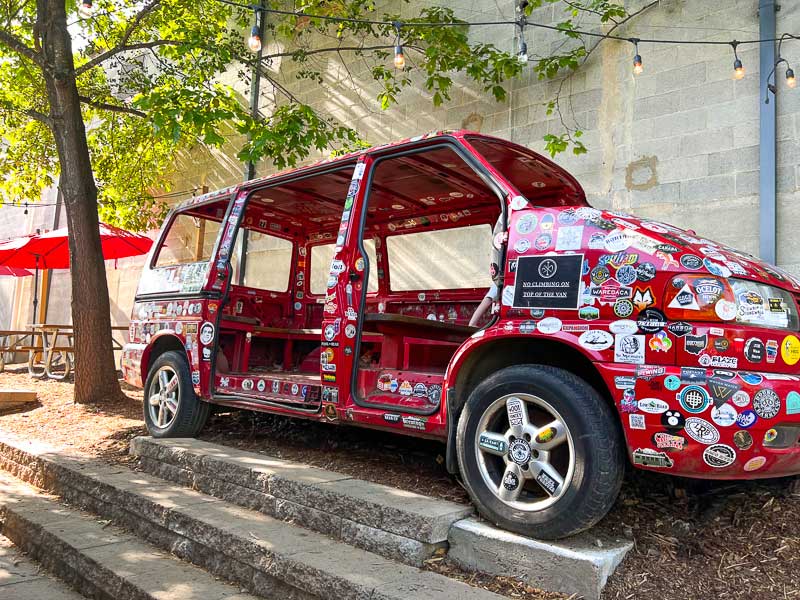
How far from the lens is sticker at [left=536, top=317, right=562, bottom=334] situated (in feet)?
10.3

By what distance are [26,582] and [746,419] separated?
420 centimetres

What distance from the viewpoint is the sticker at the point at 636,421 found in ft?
9.21

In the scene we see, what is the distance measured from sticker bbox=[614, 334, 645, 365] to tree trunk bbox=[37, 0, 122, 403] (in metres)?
6.95

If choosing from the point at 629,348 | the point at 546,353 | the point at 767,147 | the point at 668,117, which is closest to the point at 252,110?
the point at 668,117

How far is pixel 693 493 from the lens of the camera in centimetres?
353

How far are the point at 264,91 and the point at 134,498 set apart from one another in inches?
344

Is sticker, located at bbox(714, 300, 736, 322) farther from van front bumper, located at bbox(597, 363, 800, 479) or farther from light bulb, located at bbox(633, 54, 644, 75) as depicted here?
light bulb, located at bbox(633, 54, 644, 75)

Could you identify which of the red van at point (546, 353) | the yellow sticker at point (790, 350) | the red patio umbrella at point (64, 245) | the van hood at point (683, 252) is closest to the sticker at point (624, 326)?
the red van at point (546, 353)

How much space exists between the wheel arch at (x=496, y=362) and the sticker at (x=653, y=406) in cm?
46

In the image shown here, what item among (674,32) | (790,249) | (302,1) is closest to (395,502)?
(790,249)

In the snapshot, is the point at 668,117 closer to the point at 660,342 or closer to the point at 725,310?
the point at 725,310

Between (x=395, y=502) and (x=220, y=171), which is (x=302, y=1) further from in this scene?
(x=395, y=502)

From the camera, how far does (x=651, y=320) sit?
2.87 meters

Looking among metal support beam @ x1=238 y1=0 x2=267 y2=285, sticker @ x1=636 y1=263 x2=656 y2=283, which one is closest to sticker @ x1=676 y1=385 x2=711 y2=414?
sticker @ x1=636 y1=263 x2=656 y2=283
